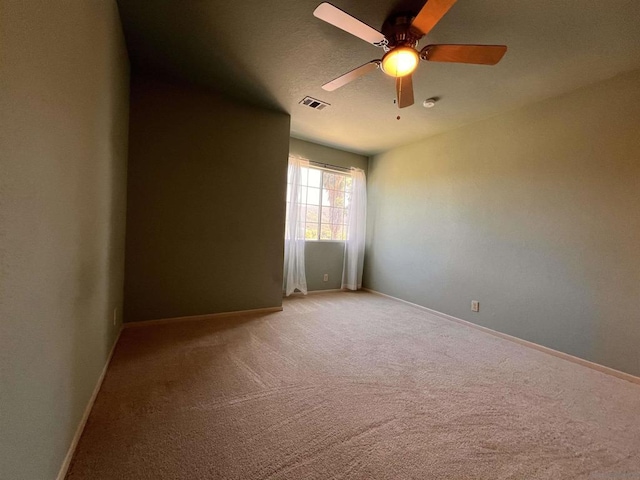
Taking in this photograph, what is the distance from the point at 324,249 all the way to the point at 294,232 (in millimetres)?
728

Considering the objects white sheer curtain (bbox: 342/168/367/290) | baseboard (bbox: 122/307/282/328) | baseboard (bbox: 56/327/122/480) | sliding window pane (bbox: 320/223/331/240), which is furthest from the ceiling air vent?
baseboard (bbox: 56/327/122/480)

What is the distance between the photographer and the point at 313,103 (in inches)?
118

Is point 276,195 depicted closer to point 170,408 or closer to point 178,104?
point 178,104

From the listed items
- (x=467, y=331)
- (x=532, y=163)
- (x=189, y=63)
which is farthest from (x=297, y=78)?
(x=467, y=331)

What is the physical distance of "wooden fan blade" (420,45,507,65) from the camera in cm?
160

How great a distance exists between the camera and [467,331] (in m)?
3.01

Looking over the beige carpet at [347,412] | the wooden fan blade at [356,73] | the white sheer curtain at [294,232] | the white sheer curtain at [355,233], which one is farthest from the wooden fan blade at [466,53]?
the white sheer curtain at [355,233]

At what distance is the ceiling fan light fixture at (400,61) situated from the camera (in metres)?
1.71

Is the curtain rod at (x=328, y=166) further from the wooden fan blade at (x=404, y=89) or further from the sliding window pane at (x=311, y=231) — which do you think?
the wooden fan blade at (x=404, y=89)

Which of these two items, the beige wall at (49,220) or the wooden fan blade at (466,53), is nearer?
the beige wall at (49,220)

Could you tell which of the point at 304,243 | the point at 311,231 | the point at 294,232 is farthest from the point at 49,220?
the point at 311,231

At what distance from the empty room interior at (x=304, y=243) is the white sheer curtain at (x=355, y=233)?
2.49 feet

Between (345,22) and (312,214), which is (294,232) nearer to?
(312,214)

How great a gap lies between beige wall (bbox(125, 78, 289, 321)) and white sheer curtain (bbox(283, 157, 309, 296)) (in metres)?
0.65
